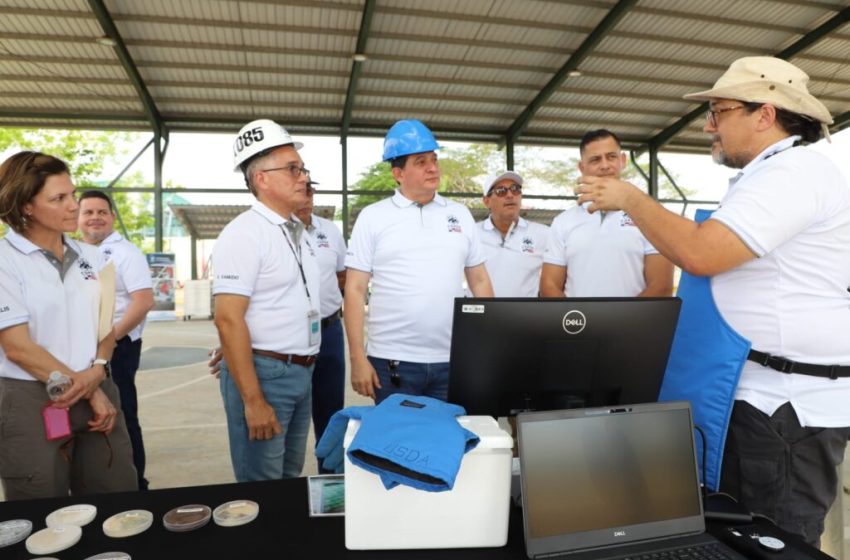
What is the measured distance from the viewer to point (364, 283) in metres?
2.40

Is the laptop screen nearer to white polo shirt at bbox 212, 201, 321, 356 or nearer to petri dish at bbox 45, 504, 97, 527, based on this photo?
petri dish at bbox 45, 504, 97, 527

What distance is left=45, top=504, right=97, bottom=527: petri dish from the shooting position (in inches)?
43.5

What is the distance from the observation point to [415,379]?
7.48ft

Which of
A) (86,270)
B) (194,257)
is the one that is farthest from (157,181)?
(86,270)

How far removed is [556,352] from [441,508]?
41cm

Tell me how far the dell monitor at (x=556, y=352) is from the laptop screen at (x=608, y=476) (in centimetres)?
17

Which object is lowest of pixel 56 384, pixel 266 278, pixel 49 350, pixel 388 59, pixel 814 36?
pixel 56 384

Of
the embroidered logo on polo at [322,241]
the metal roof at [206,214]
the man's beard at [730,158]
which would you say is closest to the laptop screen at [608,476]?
the man's beard at [730,158]

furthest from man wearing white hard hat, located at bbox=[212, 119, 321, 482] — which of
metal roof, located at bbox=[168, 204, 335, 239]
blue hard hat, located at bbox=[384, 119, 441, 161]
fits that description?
metal roof, located at bbox=[168, 204, 335, 239]

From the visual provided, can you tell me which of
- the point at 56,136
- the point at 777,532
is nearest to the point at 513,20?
the point at 777,532

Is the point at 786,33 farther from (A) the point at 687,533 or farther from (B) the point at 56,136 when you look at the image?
(B) the point at 56,136

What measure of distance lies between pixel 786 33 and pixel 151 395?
11408 mm

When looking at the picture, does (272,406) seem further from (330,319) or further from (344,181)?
(344,181)

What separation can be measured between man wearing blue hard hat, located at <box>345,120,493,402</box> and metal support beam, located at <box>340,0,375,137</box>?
6878 mm
